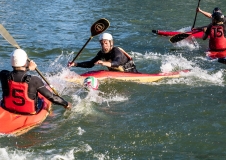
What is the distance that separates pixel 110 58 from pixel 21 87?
10.6 ft

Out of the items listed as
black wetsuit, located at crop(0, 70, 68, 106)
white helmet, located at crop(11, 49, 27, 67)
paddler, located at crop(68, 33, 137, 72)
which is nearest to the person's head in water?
paddler, located at crop(68, 33, 137, 72)

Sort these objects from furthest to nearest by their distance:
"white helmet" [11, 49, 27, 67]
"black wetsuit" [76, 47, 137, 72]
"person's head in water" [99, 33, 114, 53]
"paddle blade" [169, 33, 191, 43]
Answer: "paddle blade" [169, 33, 191, 43] → "black wetsuit" [76, 47, 137, 72] → "person's head in water" [99, 33, 114, 53] → "white helmet" [11, 49, 27, 67]

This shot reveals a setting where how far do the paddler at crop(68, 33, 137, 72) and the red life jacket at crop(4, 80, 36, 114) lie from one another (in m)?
2.42

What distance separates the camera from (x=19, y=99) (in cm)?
656

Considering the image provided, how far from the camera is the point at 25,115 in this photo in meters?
6.74

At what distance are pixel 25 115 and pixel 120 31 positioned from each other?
386 inches

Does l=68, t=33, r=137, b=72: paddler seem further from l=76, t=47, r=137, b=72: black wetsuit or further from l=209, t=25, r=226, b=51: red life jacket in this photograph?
l=209, t=25, r=226, b=51: red life jacket

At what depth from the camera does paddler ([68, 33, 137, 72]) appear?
8.95 meters

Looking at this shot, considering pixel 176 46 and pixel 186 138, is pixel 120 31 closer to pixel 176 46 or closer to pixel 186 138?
pixel 176 46

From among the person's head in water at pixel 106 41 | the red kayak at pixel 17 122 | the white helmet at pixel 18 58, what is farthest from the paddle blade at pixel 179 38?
the white helmet at pixel 18 58

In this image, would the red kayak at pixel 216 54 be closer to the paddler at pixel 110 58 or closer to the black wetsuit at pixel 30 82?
the paddler at pixel 110 58

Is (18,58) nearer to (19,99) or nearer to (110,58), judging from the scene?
(19,99)

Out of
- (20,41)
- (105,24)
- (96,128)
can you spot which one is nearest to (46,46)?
(20,41)

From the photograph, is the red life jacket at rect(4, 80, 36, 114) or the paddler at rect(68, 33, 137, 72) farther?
the paddler at rect(68, 33, 137, 72)
